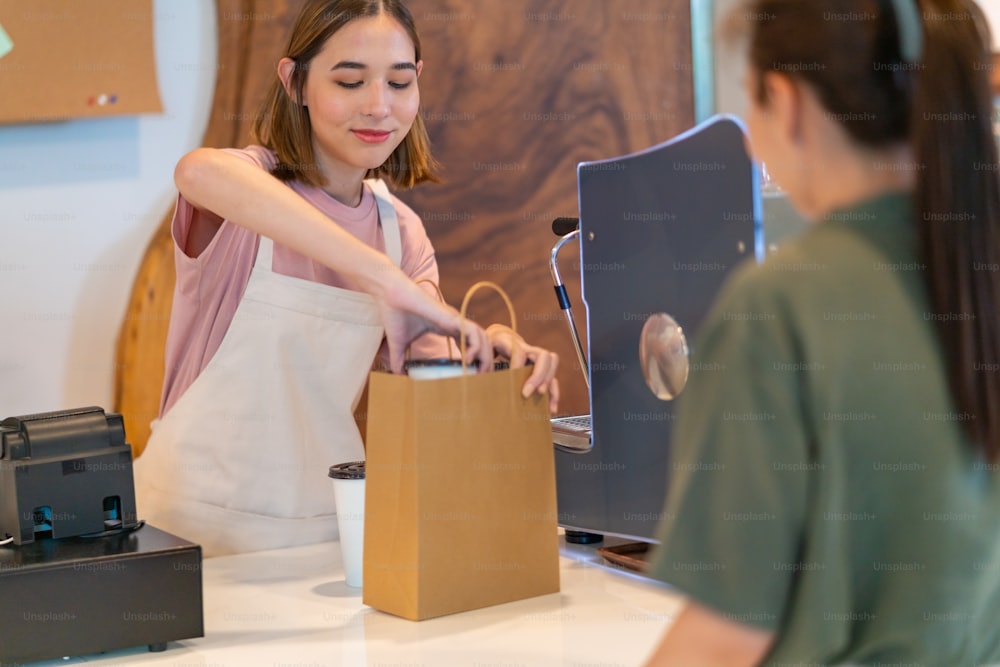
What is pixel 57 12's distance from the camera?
224 centimetres

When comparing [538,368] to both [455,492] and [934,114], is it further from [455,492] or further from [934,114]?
[934,114]

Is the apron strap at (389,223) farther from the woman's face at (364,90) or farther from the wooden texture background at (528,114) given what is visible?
the wooden texture background at (528,114)

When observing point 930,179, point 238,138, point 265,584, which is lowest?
point 265,584

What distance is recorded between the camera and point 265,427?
1663 millimetres

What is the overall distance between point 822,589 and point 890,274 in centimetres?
20

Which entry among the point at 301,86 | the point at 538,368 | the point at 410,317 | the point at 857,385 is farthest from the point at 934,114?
the point at 301,86

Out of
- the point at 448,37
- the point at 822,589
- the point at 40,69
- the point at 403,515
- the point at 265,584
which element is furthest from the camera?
the point at 448,37

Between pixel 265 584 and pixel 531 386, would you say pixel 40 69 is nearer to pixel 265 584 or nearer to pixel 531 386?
pixel 265 584

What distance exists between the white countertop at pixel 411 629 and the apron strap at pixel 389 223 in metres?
0.59

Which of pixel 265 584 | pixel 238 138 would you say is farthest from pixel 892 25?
pixel 238 138

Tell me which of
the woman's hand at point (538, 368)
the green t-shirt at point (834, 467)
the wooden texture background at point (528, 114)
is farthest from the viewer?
the wooden texture background at point (528, 114)

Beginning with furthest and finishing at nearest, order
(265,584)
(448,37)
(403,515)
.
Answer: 1. (448,37)
2. (265,584)
3. (403,515)

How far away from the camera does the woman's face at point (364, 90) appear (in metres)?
1.69

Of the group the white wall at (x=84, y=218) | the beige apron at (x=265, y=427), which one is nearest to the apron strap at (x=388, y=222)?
the beige apron at (x=265, y=427)
